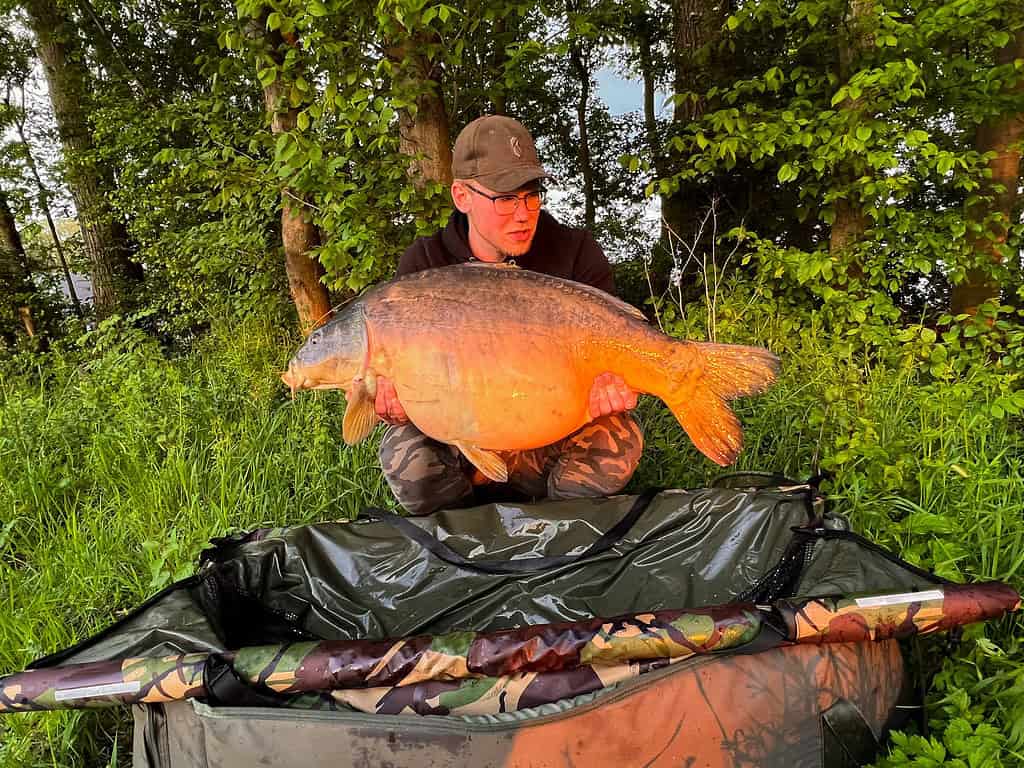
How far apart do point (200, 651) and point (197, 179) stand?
2290 mm

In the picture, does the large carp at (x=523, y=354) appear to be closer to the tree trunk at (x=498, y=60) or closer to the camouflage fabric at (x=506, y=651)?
the camouflage fabric at (x=506, y=651)

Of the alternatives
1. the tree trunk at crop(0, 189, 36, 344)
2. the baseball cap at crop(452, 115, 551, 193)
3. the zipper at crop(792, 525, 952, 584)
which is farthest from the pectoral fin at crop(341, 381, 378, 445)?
the tree trunk at crop(0, 189, 36, 344)

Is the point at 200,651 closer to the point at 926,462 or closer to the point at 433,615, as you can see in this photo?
the point at 433,615

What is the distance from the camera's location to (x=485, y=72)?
310cm

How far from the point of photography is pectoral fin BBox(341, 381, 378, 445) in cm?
151

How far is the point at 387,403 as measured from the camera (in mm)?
1561

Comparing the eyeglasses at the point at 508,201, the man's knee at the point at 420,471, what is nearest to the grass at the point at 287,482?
the man's knee at the point at 420,471

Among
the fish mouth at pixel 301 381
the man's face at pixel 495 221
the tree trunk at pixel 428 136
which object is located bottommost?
the fish mouth at pixel 301 381

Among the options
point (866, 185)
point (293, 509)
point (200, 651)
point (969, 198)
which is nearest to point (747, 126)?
point (866, 185)

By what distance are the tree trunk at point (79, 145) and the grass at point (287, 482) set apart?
9.36ft

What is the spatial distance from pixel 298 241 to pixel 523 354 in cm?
210

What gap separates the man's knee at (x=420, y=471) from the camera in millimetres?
1743

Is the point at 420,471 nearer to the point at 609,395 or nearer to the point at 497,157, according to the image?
the point at 609,395

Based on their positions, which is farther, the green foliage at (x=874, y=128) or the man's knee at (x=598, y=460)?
the green foliage at (x=874, y=128)
